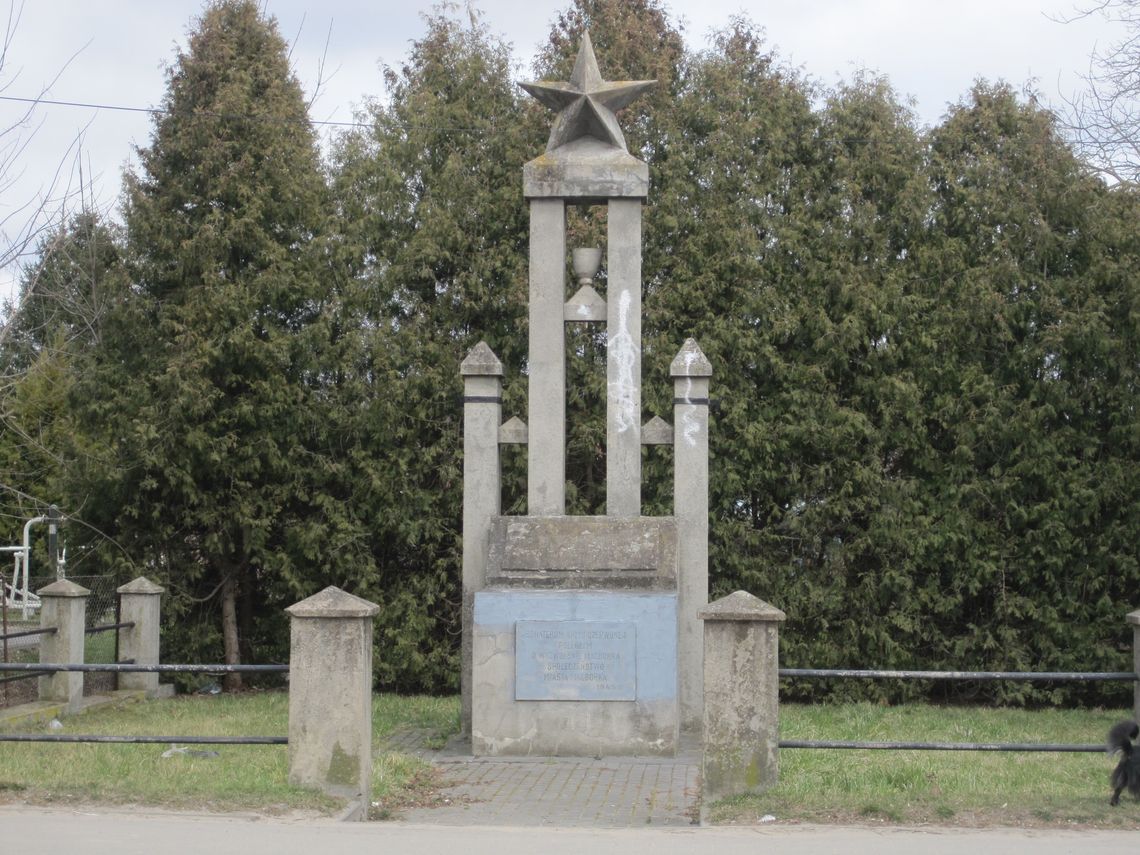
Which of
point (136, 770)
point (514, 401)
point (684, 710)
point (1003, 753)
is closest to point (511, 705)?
point (684, 710)

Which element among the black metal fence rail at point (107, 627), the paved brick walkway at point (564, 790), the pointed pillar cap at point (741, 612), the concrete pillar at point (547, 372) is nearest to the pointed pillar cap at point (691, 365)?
the concrete pillar at point (547, 372)

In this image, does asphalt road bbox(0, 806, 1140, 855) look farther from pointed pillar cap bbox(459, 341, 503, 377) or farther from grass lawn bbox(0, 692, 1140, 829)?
pointed pillar cap bbox(459, 341, 503, 377)

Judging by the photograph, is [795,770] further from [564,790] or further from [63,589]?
[63,589]

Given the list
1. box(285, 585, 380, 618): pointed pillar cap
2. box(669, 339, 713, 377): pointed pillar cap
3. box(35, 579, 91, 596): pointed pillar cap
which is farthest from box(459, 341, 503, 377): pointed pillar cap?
box(35, 579, 91, 596): pointed pillar cap

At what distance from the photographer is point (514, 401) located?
53.2 ft

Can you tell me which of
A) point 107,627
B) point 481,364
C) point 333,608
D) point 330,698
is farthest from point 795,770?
point 107,627

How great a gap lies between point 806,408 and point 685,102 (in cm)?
445

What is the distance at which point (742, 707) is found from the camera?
8070 millimetres

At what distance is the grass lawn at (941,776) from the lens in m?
7.69

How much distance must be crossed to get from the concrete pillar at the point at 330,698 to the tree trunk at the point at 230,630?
30.2ft

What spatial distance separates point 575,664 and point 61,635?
6.54 metres

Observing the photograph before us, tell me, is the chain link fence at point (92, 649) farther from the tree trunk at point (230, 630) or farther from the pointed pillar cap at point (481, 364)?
the pointed pillar cap at point (481, 364)

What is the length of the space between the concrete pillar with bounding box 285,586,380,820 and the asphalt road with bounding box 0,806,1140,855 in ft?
2.03

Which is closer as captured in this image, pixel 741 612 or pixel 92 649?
pixel 741 612
